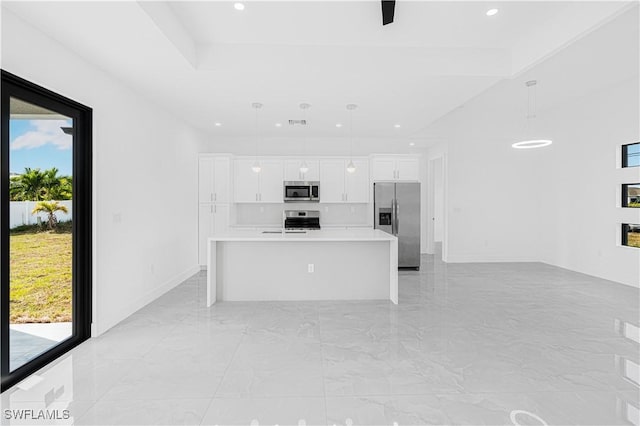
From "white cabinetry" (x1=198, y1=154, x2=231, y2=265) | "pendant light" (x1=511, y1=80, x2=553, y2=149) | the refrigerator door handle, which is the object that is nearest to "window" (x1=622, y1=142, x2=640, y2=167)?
"pendant light" (x1=511, y1=80, x2=553, y2=149)

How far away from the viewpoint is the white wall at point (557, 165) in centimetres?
430

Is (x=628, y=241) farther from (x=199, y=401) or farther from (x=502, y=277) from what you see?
(x=199, y=401)

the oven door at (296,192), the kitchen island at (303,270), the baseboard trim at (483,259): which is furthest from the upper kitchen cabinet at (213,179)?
the baseboard trim at (483,259)

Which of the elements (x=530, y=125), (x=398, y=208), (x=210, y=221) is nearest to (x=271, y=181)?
(x=210, y=221)

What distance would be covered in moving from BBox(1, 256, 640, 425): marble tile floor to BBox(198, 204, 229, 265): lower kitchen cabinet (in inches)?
89.1

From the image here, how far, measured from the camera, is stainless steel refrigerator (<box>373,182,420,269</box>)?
6.74 meters

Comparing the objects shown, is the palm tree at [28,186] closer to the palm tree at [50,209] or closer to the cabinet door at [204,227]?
the palm tree at [50,209]

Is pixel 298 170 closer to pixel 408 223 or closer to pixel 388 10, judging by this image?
pixel 408 223

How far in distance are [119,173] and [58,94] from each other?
107 cm

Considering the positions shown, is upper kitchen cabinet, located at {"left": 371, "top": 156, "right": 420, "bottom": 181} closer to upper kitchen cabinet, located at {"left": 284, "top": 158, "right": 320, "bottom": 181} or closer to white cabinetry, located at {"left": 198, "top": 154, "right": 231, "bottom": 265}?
upper kitchen cabinet, located at {"left": 284, "top": 158, "right": 320, "bottom": 181}

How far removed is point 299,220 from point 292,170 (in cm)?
108

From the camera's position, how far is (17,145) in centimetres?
259

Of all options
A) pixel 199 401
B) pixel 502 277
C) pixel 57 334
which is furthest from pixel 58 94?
pixel 502 277

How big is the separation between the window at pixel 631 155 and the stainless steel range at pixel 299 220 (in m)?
5.39
